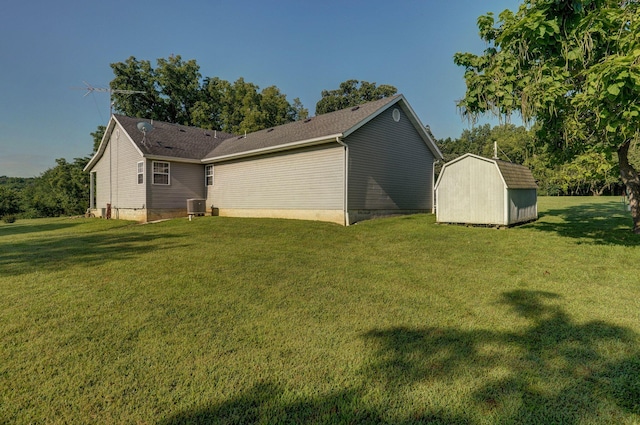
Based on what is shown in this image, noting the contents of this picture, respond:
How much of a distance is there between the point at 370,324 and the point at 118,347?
2592 millimetres

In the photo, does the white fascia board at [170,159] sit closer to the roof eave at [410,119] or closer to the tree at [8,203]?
the roof eave at [410,119]

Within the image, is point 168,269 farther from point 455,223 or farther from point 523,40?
point 455,223

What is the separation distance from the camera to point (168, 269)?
5648 mm

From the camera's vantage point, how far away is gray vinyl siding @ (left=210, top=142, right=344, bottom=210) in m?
12.5

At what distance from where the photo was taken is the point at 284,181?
14.1 metres

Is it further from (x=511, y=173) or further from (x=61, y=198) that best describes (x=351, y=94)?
(x=511, y=173)

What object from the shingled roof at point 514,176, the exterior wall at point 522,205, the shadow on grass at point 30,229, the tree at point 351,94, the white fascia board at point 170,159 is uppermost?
the tree at point 351,94

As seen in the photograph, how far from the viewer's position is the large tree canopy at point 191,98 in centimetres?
3141

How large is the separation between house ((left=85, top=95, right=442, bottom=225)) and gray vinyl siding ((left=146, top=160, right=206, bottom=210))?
5 centimetres

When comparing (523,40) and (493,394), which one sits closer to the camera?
(493,394)

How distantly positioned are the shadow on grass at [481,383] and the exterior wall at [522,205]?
325 inches

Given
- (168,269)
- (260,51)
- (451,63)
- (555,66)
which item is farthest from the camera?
(260,51)

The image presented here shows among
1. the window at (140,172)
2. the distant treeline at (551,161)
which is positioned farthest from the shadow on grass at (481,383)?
the window at (140,172)

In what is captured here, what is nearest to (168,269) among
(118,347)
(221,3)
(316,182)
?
(118,347)
